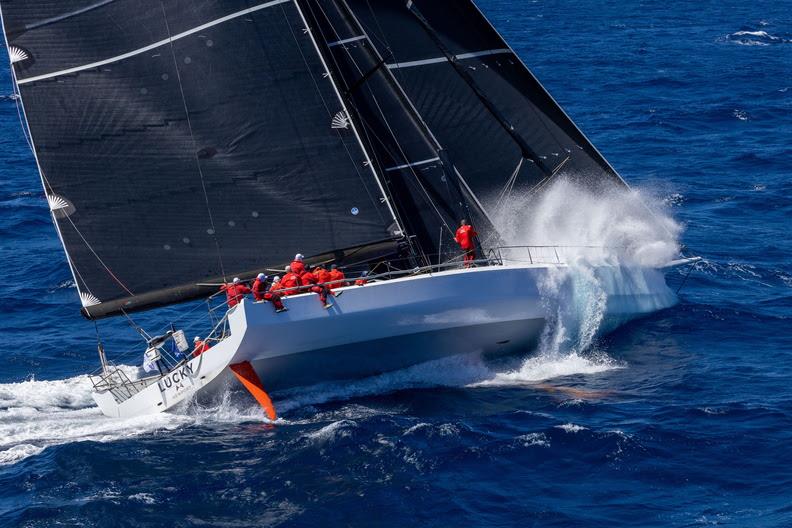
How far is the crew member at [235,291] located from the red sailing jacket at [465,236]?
188 inches

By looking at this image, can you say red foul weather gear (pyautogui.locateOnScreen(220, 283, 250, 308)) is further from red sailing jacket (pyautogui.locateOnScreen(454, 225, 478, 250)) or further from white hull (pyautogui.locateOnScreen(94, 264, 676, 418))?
red sailing jacket (pyautogui.locateOnScreen(454, 225, 478, 250))

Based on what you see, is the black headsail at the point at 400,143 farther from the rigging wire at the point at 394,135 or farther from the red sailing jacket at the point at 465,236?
the red sailing jacket at the point at 465,236

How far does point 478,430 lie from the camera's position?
2280 cm

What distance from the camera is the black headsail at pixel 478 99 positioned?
28.4 m

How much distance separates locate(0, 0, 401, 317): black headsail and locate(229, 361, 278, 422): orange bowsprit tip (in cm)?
272

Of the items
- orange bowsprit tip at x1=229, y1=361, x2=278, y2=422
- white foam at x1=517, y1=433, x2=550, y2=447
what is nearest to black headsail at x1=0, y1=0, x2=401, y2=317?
orange bowsprit tip at x1=229, y1=361, x2=278, y2=422

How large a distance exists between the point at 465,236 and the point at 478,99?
4069 millimetres

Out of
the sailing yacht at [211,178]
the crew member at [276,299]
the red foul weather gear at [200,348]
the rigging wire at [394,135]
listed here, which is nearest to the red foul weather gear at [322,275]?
the crew member at [276,299]

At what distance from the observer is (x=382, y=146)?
27.6 m

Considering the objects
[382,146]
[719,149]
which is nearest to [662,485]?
[382,146]

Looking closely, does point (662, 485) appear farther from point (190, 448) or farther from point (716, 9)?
point (716, 9)

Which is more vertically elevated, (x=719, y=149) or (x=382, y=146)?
(x=382, y=146)

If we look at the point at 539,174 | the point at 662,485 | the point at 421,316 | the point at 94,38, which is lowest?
the point at 662,485

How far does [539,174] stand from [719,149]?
58.1 ft
